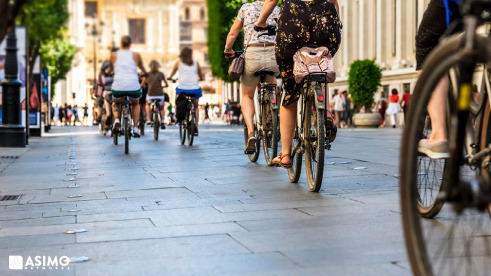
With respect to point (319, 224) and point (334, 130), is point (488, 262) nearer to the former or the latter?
point (319, 224)

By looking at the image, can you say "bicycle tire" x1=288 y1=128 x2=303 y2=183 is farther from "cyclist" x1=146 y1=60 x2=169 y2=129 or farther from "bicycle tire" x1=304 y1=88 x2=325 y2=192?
Answer: "cyclist" x1=146 y1=60 x2=169 y2=129

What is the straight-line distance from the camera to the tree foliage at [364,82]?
33.1m

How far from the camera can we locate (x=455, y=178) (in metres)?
2.39

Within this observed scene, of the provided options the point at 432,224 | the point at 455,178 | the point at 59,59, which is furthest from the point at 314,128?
the point at 59,59

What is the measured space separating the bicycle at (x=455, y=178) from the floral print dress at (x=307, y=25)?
145 inches

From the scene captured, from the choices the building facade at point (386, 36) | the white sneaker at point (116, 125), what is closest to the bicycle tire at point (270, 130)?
the white sneaker at point (116, 125)

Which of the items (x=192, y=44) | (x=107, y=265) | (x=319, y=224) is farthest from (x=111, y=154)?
(x=192, y=44)

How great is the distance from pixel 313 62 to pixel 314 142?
0.58 metres

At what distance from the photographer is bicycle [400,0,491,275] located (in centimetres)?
229

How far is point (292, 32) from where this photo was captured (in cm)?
636

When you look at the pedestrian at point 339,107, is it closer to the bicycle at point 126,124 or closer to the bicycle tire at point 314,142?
the bicycle at point 126,124

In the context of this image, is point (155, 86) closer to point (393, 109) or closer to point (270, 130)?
point (270, 130)

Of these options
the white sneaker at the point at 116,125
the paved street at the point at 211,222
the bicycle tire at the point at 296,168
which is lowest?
the paved street at the point at 211,222

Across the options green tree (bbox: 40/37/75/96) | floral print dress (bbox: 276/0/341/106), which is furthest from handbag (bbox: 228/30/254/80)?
green tree (bbox: 40/37/75/96)
